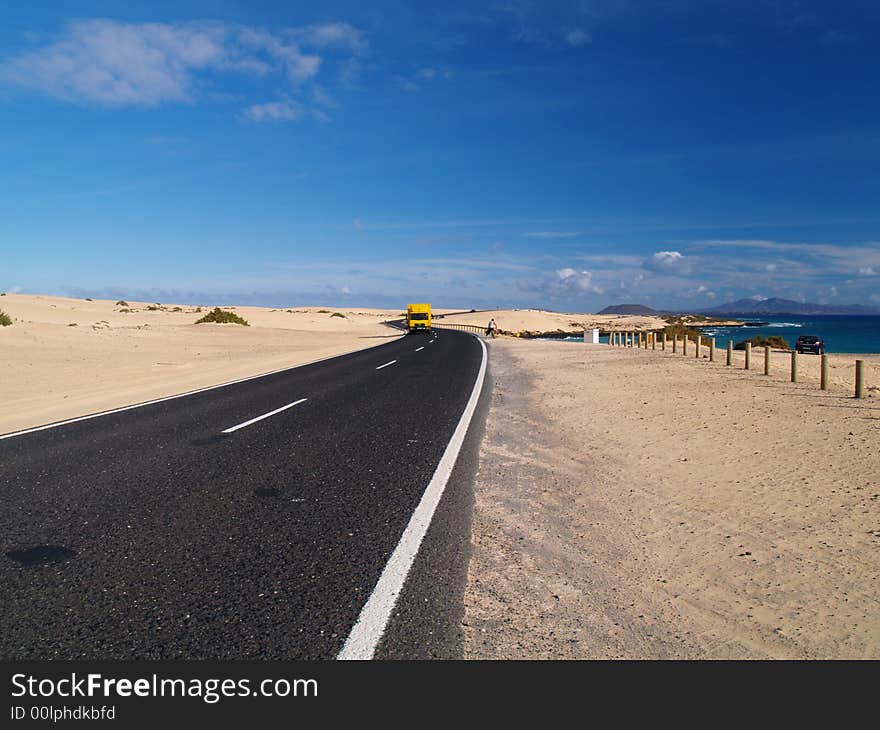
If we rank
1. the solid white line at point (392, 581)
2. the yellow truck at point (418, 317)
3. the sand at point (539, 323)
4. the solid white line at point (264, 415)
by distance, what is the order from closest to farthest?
1. the solid white line at point (392, 581)
2. the solid white line at point (264, 415)
3. the yellow truck at point (418, 317)
4. the sand at point (539, 323)

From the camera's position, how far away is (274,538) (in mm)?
4781

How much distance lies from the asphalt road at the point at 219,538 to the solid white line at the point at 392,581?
0.21ft

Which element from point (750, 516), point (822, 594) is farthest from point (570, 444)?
point (822, 594)

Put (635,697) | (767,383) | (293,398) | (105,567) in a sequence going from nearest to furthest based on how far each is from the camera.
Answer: (635,697)
(105,567)
(293,398)
(767,383)

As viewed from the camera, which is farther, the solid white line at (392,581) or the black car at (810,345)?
the black car at (810,345)

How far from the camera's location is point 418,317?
56.2 metres

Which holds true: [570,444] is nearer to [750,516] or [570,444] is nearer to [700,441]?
[700,441]

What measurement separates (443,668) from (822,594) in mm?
2727

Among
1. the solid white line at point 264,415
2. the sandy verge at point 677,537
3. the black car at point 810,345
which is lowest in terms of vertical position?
the sandy verge at point 677,537

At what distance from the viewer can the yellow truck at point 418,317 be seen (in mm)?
56125

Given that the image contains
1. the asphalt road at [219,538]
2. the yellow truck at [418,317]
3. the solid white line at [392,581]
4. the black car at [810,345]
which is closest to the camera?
the solid white line at [392,581]

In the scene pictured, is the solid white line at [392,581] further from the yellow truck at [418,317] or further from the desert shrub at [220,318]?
the desert shrub at [220,318]

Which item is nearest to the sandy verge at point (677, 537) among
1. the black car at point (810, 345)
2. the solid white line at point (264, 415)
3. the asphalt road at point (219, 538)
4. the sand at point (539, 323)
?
the asphalt road at point (219, 538)

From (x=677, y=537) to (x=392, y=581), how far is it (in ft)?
8.60
